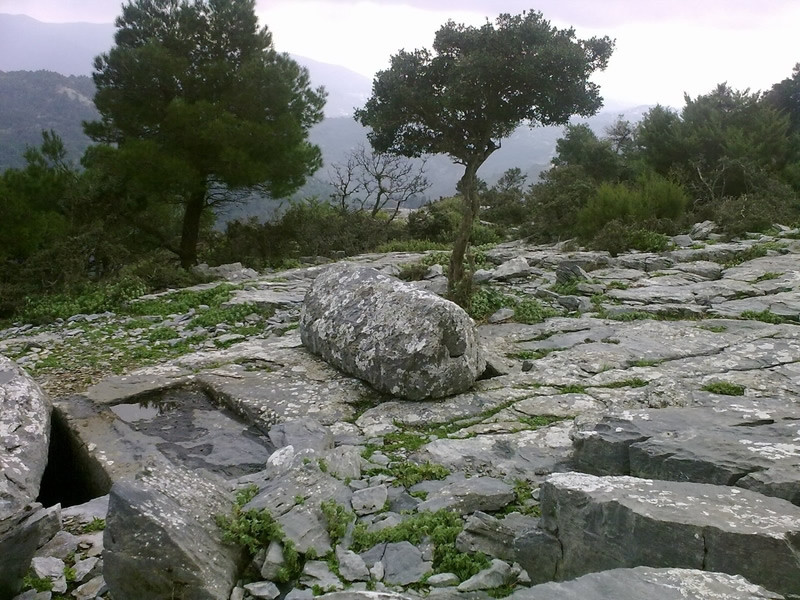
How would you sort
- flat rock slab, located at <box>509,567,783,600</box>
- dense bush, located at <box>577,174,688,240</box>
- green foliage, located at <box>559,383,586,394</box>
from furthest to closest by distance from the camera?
dense bush, located at <box>577,174,688,240</box> < green foliage, located at <box>559,383,586,394</box> < flat rock slab, located at <box>509,567,783,600</box>

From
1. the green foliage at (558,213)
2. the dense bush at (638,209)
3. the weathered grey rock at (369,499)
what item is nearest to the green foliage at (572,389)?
the weathered grey rock at (369,499)

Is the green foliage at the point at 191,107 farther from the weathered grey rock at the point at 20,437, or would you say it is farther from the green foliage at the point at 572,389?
the green foliage at the point at 572,389

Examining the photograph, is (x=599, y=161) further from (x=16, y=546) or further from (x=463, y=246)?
(x=16, y=546)

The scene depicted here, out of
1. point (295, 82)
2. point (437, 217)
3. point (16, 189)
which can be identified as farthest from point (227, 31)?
point (437, 217)

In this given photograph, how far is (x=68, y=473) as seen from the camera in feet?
16.7

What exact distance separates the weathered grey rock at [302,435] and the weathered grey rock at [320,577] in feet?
4.01

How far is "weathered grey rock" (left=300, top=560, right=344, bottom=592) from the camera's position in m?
2.74

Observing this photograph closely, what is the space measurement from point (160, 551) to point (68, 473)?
2.93 m

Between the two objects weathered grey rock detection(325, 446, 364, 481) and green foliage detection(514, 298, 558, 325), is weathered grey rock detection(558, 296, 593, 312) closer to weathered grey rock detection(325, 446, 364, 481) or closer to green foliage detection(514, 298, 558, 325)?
green foliage detection(514, 298, 558, 325)

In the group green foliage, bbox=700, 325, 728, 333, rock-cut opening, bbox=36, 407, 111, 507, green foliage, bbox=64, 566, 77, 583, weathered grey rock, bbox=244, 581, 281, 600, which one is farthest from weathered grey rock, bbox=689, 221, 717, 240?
green foliage, bbox=64, 566, 77, 583

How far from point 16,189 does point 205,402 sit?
13.2m

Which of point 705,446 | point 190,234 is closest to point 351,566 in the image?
point 705,446

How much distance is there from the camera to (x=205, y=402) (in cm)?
588

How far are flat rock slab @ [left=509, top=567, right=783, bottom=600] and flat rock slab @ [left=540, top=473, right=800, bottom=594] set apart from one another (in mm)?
178
